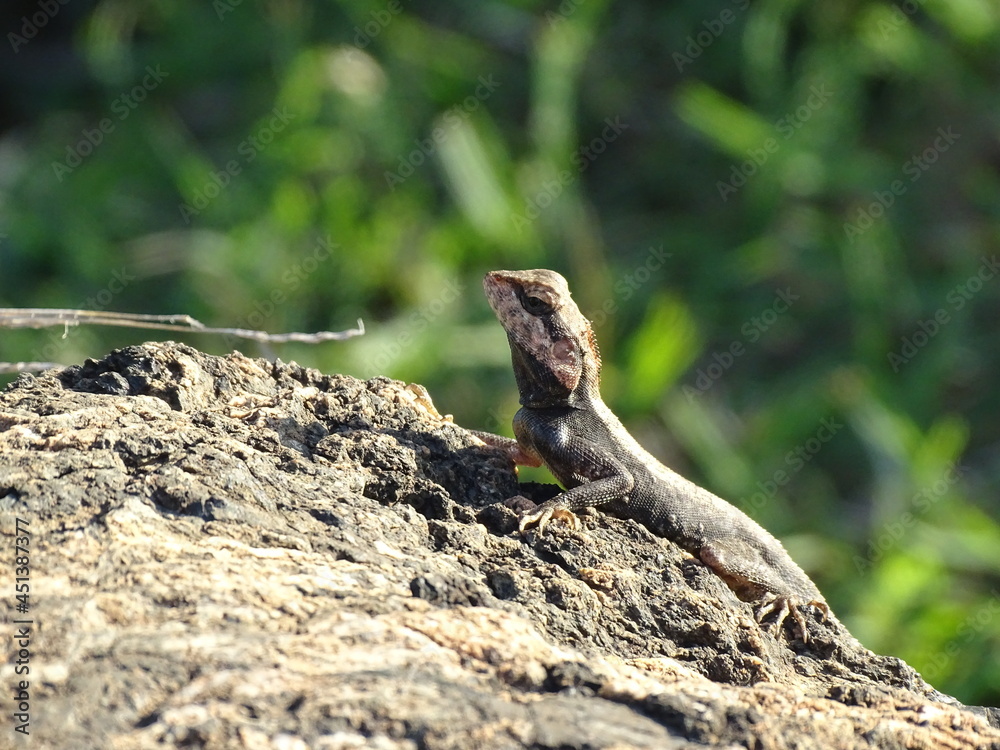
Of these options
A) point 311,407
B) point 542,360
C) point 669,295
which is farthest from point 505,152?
point 311,407

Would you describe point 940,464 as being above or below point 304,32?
below

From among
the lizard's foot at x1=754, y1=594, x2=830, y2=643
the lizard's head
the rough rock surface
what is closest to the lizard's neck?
the lizard's head

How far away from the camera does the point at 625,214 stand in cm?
1016

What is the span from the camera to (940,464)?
8742 mm

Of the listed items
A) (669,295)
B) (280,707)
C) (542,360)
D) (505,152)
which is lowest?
(280,707)

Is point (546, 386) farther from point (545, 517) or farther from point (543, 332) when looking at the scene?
point (545, 517)

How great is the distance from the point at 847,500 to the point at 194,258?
5.54 m

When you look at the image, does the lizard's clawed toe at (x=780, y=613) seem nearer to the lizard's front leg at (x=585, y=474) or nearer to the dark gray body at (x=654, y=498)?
the dark gray body at (x=654, y=498)

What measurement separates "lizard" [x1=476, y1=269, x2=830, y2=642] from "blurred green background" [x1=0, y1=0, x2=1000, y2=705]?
395cm

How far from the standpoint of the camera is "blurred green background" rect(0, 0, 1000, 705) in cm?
895

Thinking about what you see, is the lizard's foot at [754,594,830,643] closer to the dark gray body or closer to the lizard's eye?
the dark gray body

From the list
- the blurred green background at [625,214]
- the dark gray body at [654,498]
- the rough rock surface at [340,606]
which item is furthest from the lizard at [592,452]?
the blurred green background at [625,214]

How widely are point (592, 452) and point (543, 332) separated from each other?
53 cm

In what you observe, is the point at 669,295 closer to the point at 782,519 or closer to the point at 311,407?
the point at 782,519
